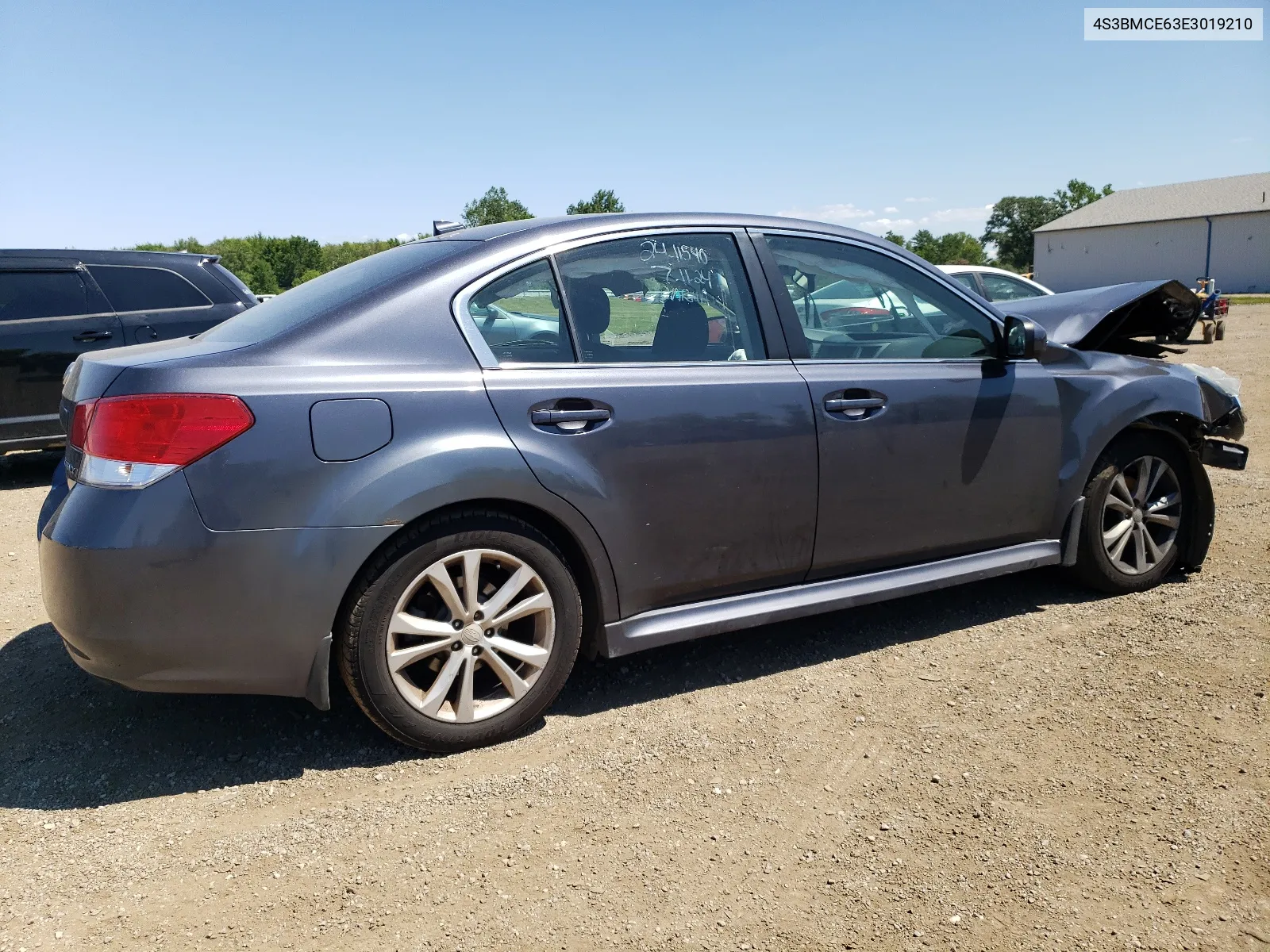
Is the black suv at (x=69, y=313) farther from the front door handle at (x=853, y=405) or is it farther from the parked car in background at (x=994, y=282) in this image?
the parked car in background at (x=994, y=282)

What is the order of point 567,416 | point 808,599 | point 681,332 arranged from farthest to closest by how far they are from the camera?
point 808,599 → point 681,332 → point 567,416

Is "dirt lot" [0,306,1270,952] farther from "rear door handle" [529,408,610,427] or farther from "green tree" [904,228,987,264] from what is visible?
"green tree" [904,228,987,264]

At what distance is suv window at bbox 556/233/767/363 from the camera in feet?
11.2

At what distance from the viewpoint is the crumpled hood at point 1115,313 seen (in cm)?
470

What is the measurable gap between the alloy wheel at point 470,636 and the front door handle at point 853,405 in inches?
50.1

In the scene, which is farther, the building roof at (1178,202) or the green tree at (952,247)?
the green tree at (952,247)

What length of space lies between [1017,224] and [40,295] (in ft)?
313

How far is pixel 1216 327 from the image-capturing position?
68.7 ft

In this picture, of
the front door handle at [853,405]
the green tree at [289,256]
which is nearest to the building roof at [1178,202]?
the front door handle at [853,405]

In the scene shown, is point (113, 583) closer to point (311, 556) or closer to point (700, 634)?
point (311, 556)

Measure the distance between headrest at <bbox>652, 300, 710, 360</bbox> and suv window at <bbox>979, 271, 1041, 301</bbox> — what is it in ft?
31.3

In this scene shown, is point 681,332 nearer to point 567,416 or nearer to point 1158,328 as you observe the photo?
point 567,416

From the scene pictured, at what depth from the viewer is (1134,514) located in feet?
15.0

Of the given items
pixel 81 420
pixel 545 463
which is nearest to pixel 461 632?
pixel 545 463
